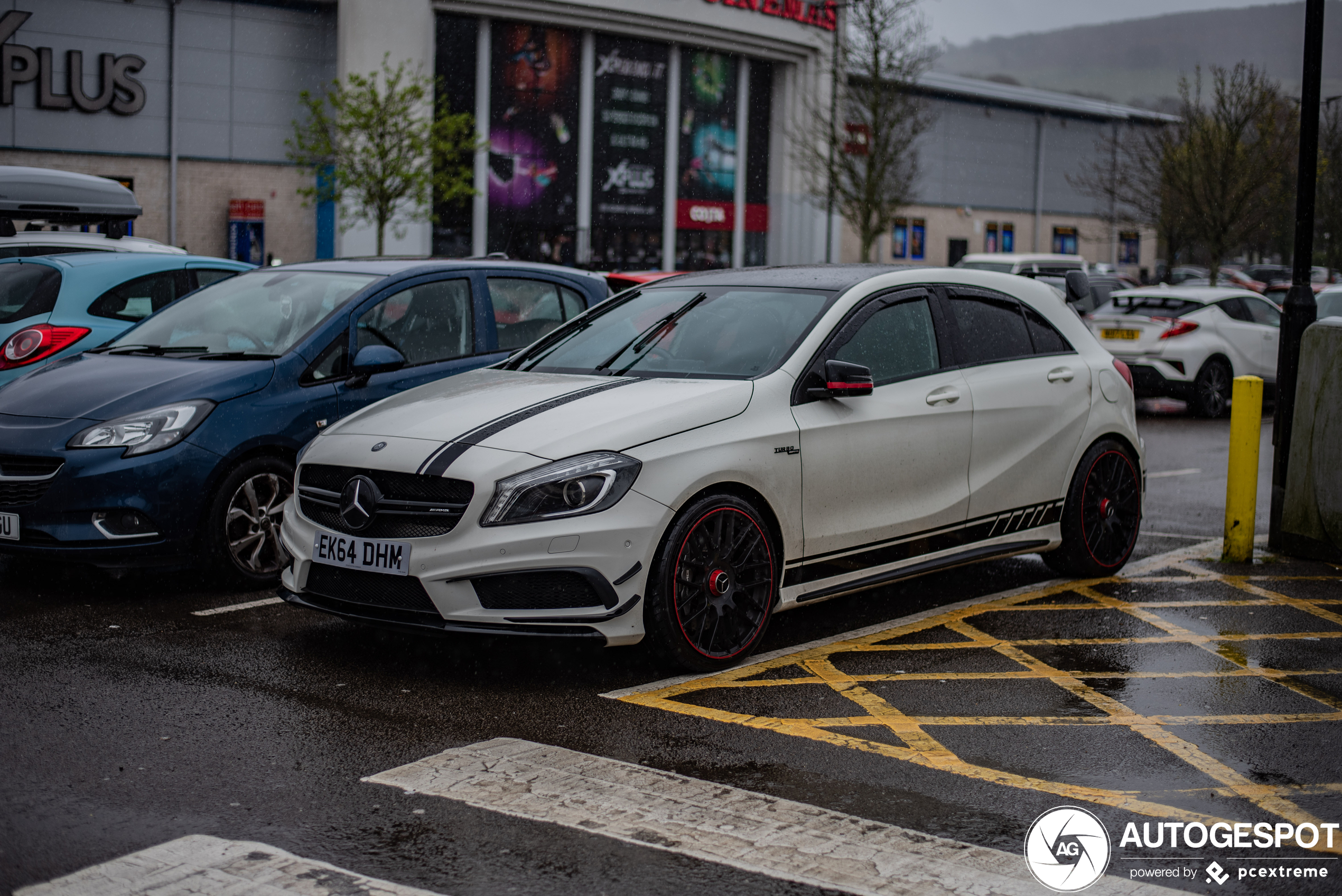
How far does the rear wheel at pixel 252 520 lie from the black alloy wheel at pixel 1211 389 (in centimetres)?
1323

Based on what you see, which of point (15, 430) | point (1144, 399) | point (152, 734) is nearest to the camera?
point (152, 734)

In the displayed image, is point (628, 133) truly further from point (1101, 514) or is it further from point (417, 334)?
point (1101, 514)

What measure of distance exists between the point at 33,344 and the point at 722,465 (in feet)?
17.3

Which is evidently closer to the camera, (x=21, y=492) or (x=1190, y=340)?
(x=21, y=492)

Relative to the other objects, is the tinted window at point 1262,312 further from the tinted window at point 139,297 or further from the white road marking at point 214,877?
the white road marking at point 214,877

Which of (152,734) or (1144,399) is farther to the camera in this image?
(1144,399)

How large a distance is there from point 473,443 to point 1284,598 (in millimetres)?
4431

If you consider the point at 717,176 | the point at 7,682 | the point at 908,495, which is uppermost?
the point at 717,176

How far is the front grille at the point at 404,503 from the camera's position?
5305 mm

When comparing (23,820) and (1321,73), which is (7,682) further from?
(1321,73)

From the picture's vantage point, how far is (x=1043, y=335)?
7.45 m

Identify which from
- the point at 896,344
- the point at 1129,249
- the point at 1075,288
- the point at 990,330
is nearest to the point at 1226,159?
the point at 1075,288

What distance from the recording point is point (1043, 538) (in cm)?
726

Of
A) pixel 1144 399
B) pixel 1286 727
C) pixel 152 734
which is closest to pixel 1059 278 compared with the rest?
pixel 1144 399
